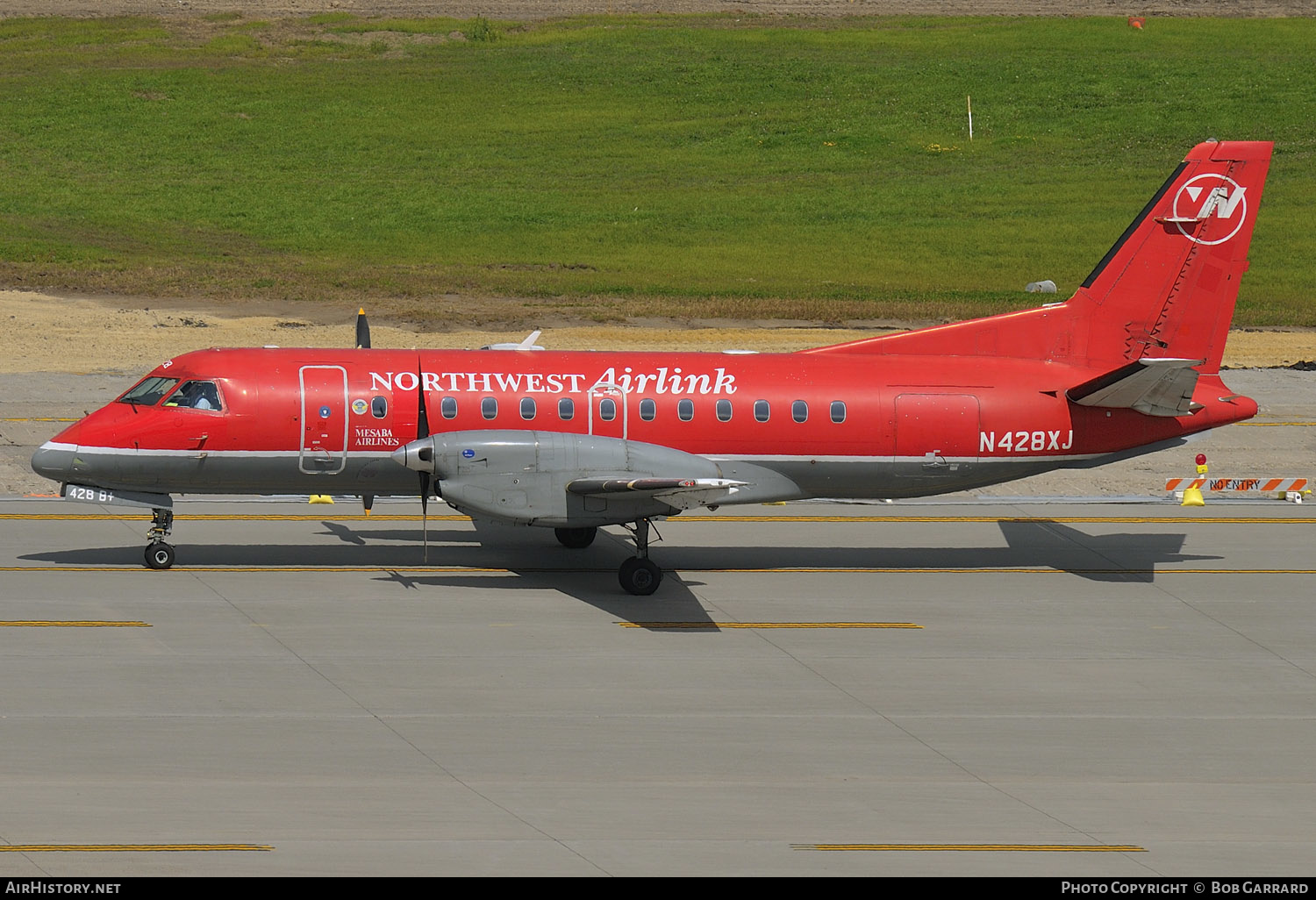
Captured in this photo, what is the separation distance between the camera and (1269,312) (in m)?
55.0

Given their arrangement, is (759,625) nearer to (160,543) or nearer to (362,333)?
(160,543)

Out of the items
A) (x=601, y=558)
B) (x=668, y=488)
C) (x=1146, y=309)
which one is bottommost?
(x=601, y=558)

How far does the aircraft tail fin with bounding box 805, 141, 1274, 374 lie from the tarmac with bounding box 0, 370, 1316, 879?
12.1 ft

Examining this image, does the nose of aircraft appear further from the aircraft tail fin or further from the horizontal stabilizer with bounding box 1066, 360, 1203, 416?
the horizontal stabilizer with bounding box 1066, 360, 1203, 416

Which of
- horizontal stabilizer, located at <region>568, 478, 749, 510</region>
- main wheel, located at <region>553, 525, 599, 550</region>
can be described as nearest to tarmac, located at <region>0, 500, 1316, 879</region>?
main wheel, located at <region>553, 525, 599, 550</region>

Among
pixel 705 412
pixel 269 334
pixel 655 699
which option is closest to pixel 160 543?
pixel 705 412

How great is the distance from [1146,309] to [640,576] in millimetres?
9722

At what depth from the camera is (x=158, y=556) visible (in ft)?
78.2

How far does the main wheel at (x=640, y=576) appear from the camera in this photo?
23234mm

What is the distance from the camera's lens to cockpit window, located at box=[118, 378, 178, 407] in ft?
77.8

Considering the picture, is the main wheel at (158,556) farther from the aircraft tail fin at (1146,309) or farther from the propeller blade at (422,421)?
the aircraft tail fin at (1146,309)

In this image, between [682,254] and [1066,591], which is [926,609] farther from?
[682,254]

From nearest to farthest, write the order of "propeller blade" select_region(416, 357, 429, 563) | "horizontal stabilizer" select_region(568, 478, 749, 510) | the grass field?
1. "horizontal stabilizer" select_region(568, 478, 749, 510)
2. "propeller blade" select_region(416, 357, 429, 563)
3. the grass field

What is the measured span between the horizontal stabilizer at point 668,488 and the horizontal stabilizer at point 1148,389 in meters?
6.36
